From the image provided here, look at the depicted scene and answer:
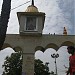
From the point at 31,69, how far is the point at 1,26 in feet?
23.1

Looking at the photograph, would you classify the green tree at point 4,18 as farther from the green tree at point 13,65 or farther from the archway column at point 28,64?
the green tree at point 13,65

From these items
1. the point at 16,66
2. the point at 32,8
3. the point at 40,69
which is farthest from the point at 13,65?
the point at 32,8

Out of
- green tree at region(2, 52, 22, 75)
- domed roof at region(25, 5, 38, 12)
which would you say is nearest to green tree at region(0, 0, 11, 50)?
domed roof at region(25, 5, 38, 12)

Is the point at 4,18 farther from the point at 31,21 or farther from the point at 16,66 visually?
the point at 16,66

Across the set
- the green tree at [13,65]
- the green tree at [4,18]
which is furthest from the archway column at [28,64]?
the green tree at [13,65]

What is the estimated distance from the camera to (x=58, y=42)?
1220 cm

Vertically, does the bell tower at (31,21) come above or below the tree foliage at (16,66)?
above

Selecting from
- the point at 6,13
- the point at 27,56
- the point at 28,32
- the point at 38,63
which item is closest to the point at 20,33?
the point at 28,32

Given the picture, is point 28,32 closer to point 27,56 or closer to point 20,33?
point 20,33

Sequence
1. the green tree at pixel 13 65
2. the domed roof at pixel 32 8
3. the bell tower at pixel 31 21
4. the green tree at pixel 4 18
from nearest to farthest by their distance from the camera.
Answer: the green tree at pixel 4 18, the bell tower at pixel 31 21, the domed roof at pixel 32 8, the green tree at pixel 13 65

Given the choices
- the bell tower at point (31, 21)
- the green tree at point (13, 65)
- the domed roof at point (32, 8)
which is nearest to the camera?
the bell tower at point (31, 21)

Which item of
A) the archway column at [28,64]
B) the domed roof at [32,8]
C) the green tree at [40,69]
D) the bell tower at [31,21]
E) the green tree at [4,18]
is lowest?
the green tree at [40,69]

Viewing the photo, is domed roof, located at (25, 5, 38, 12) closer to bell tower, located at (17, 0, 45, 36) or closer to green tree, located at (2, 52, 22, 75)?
bell tower, located at (17, 0, 45, 36)

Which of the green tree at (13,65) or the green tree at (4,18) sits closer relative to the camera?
the green tree at (4,18)
